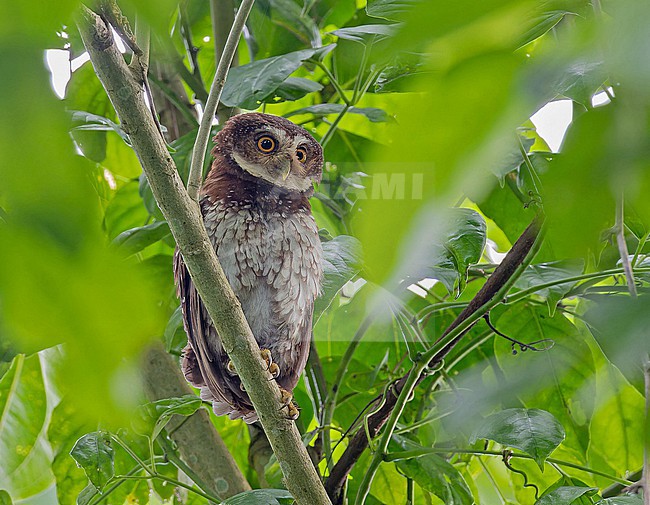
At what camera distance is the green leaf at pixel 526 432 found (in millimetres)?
608

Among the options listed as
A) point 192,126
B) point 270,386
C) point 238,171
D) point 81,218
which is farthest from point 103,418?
point 192,126

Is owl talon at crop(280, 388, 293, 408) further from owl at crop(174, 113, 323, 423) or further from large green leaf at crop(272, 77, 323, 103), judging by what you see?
large green leaf at crop(272, 77, 323, 103)

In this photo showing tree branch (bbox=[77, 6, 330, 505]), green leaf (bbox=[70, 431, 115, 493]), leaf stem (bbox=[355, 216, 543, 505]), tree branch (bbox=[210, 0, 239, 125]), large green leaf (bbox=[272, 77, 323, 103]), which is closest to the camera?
tree branch (bbox=[77, 6, 330, 505])

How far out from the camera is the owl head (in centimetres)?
70

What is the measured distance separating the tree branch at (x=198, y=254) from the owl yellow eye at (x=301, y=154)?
→ 0.25 m

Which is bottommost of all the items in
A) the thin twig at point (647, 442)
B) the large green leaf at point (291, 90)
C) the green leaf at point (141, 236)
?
the thin twig at point (647, 442)

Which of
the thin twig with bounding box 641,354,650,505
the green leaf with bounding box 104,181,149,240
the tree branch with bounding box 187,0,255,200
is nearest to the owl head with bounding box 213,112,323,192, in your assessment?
the tree branch with bounding box 187,0,255,200

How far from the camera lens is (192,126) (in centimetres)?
103

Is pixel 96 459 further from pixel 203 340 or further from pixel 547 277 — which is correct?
pixel 547 277

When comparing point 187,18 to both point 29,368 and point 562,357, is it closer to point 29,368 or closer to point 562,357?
point 29,368

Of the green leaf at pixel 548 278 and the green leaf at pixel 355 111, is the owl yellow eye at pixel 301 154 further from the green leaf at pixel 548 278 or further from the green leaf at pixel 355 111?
the green leaf at pixel 548 278

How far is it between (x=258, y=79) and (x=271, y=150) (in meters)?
0.09

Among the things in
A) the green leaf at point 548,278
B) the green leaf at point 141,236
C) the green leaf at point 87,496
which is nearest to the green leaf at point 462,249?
the green leaf at point 548,278

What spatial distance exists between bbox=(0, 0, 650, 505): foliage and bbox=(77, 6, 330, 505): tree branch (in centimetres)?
2
